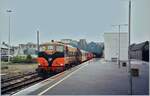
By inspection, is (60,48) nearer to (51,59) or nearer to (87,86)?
(51,59)

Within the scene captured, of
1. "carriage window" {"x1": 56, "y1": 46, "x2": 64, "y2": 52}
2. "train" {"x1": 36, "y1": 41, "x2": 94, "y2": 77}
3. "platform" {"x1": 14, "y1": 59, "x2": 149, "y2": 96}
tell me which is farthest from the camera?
"carriage window" {"x1": 56, "y1": 46, "x2": 64, "y2": 52}

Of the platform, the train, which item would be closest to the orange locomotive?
the train

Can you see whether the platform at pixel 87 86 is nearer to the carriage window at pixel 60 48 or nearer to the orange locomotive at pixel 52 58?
the orange locomotive at pixel 52 58

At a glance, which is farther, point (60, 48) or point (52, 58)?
point (60, 48)

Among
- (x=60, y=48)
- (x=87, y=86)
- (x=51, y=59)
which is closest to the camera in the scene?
(x=87, y=86)

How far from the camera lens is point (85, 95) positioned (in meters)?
13.8

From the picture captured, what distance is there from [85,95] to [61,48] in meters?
17.4

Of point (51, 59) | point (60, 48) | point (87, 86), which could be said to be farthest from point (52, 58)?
point (87, 86)

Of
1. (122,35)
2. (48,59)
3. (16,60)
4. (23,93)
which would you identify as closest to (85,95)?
(23,93)

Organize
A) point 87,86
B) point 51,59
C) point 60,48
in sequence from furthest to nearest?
point 60,48 < point 51,59 < point 87,86

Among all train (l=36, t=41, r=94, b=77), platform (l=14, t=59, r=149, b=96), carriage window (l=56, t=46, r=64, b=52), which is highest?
carriage window (l=56, t=46, r=64, b=52)

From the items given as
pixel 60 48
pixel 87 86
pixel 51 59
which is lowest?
pixel 87 86

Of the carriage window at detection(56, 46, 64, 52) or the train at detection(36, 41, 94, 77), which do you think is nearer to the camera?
the train at detection(36, 41, 94, 77)

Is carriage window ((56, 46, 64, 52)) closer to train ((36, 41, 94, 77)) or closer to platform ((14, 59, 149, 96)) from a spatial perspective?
train ((36, 41, 94, 77))
